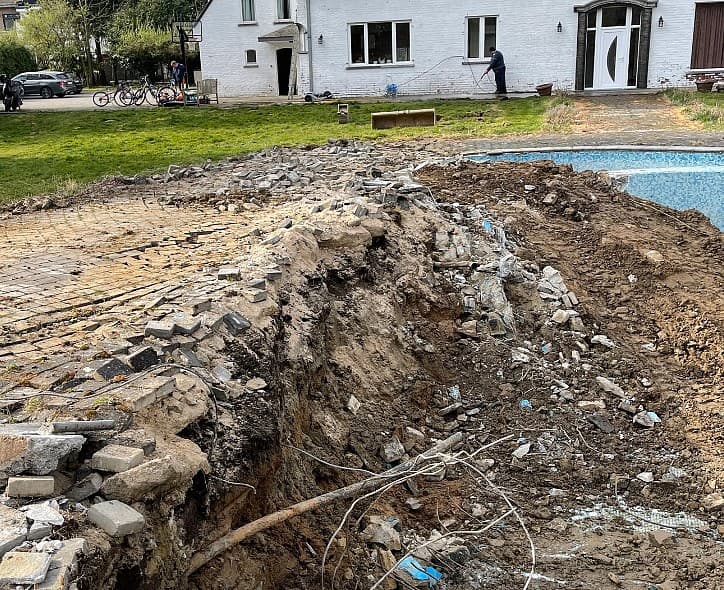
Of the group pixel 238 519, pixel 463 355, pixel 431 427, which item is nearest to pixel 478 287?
pixel 463 355

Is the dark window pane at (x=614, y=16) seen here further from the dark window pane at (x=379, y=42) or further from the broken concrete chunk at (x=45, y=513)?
the broken concrete chunk at (x=45, y=513)

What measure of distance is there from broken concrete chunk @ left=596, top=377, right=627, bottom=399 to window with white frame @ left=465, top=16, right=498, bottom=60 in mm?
18499

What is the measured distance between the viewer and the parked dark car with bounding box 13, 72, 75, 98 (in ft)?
113

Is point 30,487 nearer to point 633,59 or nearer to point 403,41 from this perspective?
point 403,41

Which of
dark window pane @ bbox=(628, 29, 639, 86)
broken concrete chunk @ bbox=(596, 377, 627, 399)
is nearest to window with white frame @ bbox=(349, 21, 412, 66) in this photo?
dark window pane @ bbox=(628, 29, 639, 86)

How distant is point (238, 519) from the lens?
163 inches

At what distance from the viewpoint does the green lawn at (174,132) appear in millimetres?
12711

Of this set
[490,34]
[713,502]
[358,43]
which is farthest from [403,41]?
[713,502]

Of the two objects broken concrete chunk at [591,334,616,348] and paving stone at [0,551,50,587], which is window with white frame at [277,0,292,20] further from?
paving stone at [0,551,50,587]

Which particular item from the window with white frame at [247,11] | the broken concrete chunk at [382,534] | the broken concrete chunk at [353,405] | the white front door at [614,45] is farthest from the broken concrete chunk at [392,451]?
the window with white frame at [247,11]

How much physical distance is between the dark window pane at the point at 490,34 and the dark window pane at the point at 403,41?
2.34 m

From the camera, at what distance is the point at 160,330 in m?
4.70

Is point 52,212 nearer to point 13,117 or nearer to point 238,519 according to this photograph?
point 238,519

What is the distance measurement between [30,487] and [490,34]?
2311cm
